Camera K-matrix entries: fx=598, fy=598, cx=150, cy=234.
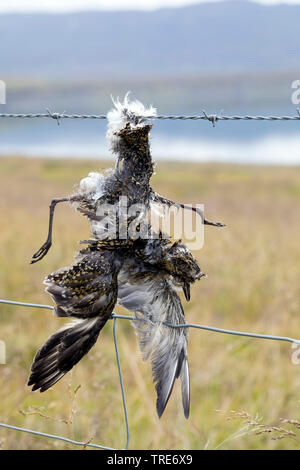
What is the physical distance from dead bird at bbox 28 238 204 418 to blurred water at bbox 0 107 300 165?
35.4 metres

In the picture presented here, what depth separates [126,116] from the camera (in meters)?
2.55

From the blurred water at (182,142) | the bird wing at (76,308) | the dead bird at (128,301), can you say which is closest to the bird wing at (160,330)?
the dead bird at (128,301)

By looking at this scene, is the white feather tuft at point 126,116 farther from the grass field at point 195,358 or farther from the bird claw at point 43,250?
the grass field at point 195,358

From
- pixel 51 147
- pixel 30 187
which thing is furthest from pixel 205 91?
pixel 30 187

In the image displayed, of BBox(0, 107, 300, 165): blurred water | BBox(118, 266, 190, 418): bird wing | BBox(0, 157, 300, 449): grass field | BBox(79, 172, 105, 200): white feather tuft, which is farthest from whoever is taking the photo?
BBox(0, 107, 300, 165): blurred water

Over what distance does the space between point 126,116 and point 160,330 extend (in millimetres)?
993

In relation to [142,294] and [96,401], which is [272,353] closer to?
[96,401]

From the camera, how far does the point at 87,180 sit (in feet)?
8.20

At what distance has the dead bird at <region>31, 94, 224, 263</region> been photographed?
2510mm

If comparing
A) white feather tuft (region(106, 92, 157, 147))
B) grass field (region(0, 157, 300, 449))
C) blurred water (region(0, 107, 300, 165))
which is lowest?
grass field (region(0, 157, 300, 449))

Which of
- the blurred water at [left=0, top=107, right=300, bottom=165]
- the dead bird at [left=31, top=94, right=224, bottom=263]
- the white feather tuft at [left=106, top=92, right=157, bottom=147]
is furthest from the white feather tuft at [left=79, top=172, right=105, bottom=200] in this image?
the blurred water at [left=0, top=107, right=300, bottom=165]

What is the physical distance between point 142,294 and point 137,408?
6.35 feet

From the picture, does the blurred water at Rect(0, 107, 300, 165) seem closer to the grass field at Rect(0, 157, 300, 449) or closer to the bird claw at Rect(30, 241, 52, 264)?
the grass field at Rect(0, 157, 300, 449)

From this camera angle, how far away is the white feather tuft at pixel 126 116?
255 centimetres
